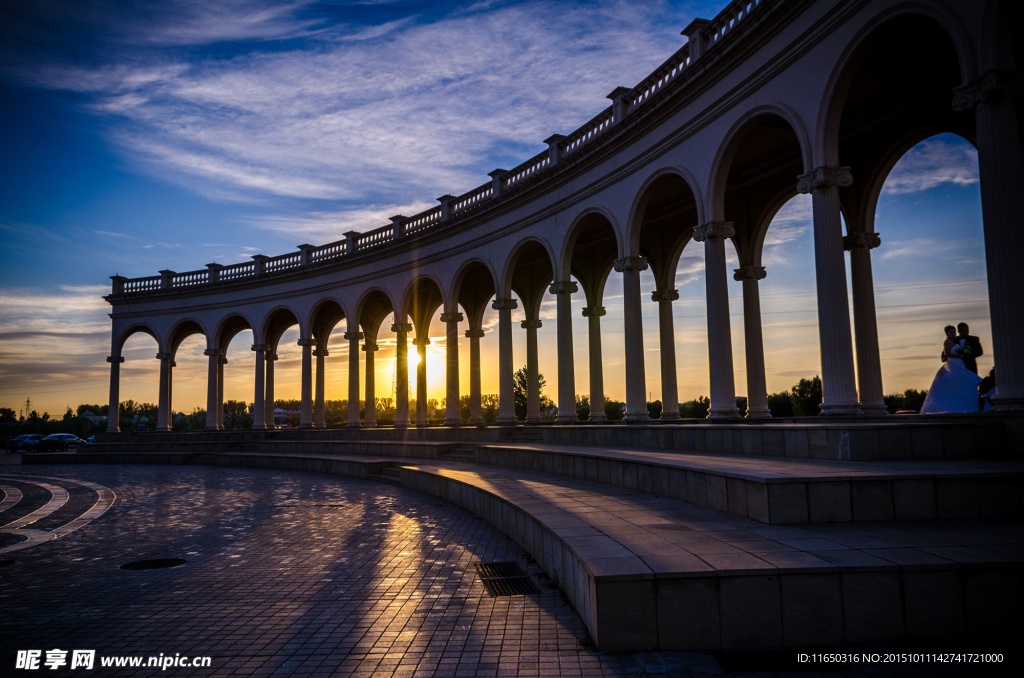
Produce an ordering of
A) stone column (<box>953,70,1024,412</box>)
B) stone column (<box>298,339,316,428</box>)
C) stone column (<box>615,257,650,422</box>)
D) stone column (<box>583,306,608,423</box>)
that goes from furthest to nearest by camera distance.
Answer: stone column (<box>298,339,316,428</box>) → stone column (<box>583,306,608,423</box>) → stone column (<box>615,257,650,422</box>) → stone column (<box>953,70,1024,412</box>)

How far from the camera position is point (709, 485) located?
805cm

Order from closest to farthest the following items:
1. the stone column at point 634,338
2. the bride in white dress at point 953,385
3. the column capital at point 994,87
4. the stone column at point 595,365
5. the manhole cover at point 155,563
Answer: the manhole cover at point 155,563 → the column capital at point 994,87 → the bride in white dress at point 953,385 → the stone column at point 634,338 → the stone column at point 595,365

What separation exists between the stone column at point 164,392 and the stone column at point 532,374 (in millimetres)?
23989

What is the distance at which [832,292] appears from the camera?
1316 centimetres

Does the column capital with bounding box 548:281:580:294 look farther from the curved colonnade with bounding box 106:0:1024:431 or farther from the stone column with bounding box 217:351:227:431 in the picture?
the stone column with bounding box 217:351:227:431

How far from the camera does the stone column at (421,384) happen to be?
31812 millimetres

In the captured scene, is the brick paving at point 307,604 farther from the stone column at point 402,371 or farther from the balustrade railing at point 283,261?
the balustrade railing at point 283,261

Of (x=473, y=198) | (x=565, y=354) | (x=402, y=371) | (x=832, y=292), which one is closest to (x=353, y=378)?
(x=402, y=371)

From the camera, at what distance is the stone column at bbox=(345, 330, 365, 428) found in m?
33.7

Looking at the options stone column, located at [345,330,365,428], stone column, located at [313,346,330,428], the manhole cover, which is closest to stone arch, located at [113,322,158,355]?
stone column, located at [313,346,330,428]

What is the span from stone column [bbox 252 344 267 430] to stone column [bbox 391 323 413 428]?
954 centimetres

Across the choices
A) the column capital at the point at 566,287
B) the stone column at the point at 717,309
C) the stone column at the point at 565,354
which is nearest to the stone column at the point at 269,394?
the stone column at the point at 565,354

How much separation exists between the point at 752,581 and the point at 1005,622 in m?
1.79

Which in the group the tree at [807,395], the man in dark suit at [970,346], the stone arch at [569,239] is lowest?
the tree at [807,395]
